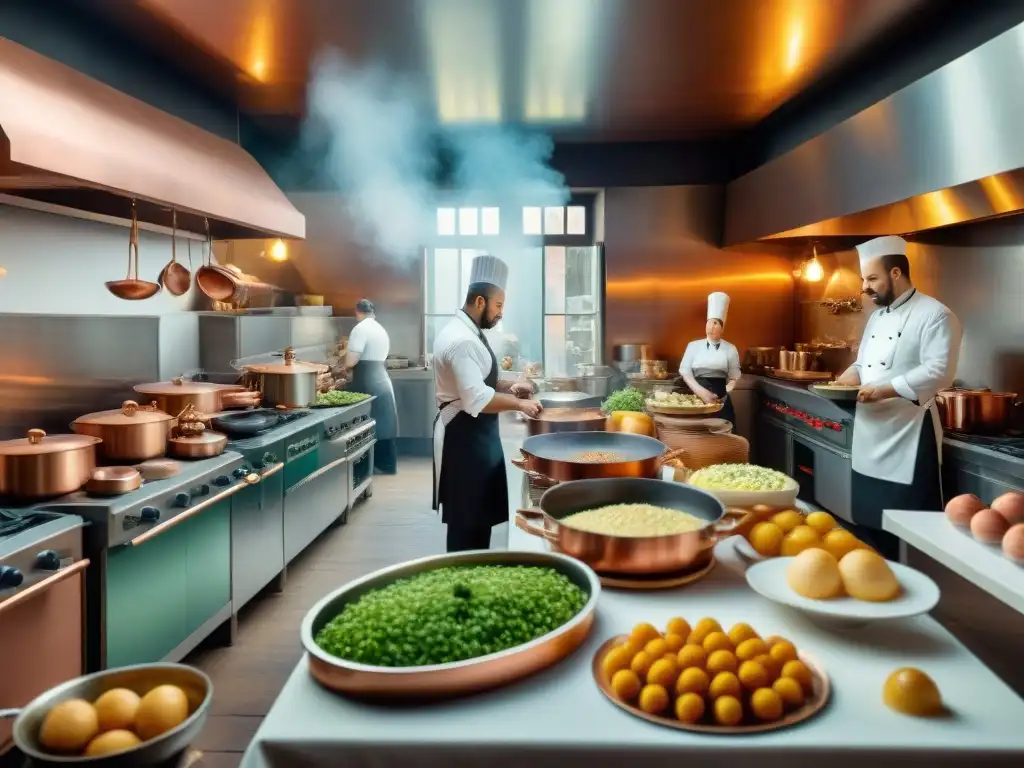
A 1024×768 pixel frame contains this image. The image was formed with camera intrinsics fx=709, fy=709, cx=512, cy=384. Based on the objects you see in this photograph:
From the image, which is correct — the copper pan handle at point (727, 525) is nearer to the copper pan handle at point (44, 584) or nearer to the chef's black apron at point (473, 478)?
the chef's black apron at point (473, 478)

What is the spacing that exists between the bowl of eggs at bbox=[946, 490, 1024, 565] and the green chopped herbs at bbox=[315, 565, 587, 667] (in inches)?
39.8

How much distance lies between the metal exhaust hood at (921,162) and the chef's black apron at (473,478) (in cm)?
226

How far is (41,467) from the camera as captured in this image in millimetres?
2268

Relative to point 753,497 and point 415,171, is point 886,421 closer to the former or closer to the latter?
point 753,497

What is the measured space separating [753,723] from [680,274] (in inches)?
258

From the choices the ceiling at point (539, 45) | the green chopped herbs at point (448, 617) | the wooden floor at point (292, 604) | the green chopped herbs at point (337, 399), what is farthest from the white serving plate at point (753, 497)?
the green chopped herbs at point (337, 399)

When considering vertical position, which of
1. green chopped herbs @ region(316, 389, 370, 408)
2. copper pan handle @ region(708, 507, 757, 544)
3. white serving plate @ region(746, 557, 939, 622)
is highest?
green chopped herbs @ region(316, 389, 370, 408)

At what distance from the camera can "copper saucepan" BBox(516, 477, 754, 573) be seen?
1426 mm

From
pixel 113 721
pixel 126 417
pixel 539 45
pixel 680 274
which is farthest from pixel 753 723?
pixel 680 274

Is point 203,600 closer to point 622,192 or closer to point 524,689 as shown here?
point 524,689

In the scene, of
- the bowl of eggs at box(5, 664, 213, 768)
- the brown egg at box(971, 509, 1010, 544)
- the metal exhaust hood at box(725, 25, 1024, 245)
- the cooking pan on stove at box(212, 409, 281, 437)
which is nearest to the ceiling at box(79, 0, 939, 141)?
the metal exhaust hood at box(725, 25, 1024, 245)

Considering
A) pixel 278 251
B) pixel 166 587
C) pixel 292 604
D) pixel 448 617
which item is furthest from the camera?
pixel 278 251

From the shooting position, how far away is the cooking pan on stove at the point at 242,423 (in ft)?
11.8

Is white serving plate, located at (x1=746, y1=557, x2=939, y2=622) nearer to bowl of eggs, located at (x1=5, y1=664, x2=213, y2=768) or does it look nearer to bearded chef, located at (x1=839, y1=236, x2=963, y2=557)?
bowl of eggs, located at (x1=5, y1=664, x2=213, y2=768)
